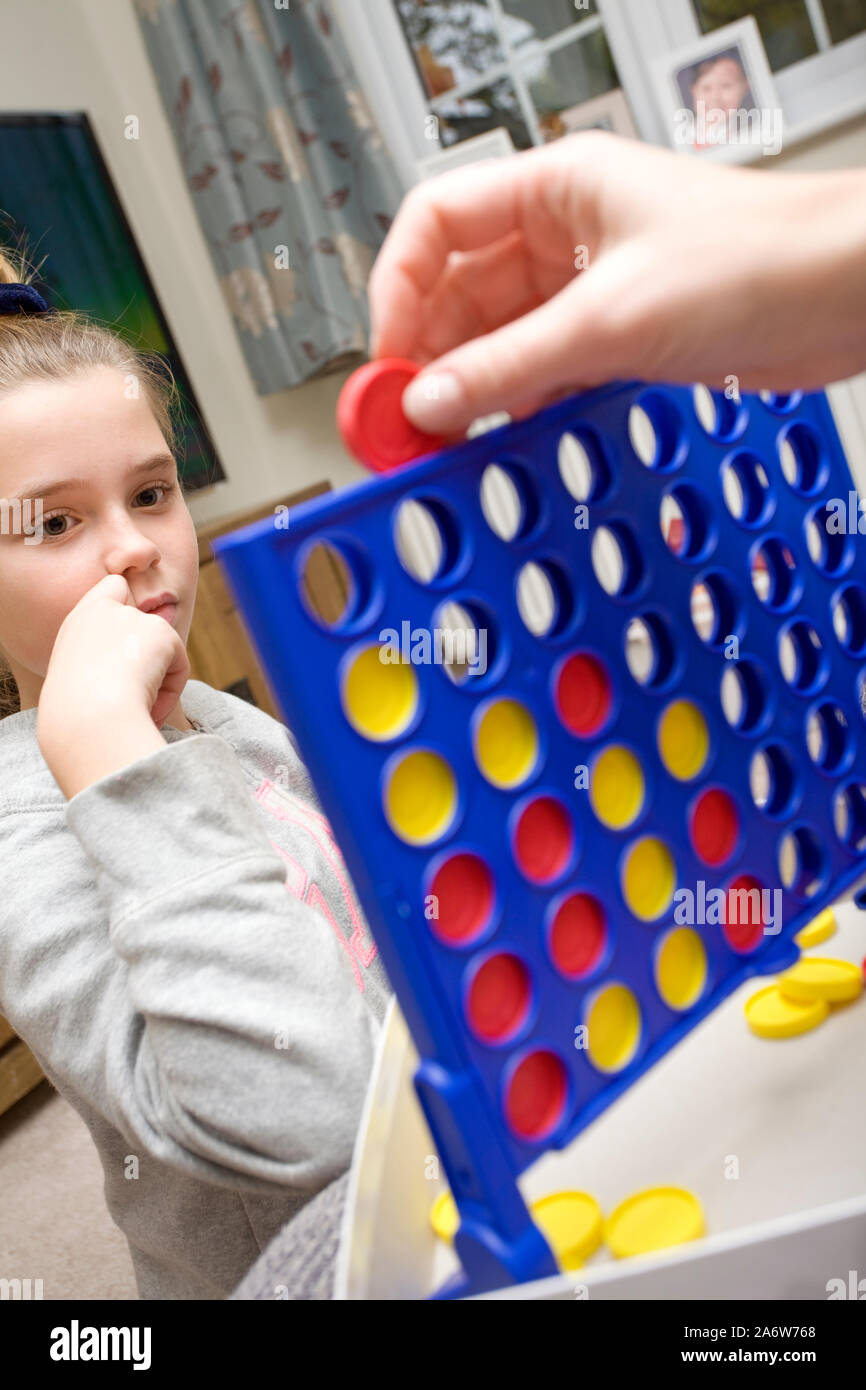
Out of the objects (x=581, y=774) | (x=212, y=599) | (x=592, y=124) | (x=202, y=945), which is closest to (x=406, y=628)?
(x=581, y=774)

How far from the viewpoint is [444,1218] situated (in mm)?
454

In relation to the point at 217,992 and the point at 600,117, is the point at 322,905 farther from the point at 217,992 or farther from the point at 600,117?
the point at 600,117

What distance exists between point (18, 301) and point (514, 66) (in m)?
2.02

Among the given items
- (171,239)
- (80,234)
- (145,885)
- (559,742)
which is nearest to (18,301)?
(145,885)

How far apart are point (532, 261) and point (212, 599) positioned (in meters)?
1.90

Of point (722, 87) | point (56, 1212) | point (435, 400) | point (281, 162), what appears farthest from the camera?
point (281, 162)

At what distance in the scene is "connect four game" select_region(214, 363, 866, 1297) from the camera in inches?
13.4

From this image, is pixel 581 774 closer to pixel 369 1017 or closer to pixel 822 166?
pixel 369 1017

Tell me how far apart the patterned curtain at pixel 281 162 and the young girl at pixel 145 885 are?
71.6 inches

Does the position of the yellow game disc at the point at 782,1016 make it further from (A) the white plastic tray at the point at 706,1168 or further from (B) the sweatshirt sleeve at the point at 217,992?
(B) the sweatshirt sleeve at the point at 217,992

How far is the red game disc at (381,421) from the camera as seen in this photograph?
1.23 feet

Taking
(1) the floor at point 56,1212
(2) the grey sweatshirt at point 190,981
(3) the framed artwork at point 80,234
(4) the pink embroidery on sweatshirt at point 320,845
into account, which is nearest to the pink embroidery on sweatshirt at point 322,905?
(4) the pink embroidery on sweatshirt at point 320,845

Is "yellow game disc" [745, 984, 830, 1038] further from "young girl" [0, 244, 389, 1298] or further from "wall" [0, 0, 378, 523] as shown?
"wall" [0, 0, 378, 523]

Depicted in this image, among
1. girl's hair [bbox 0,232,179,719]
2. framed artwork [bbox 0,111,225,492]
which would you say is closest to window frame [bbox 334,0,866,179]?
framed artwork [bbox 0,111,225,492]
